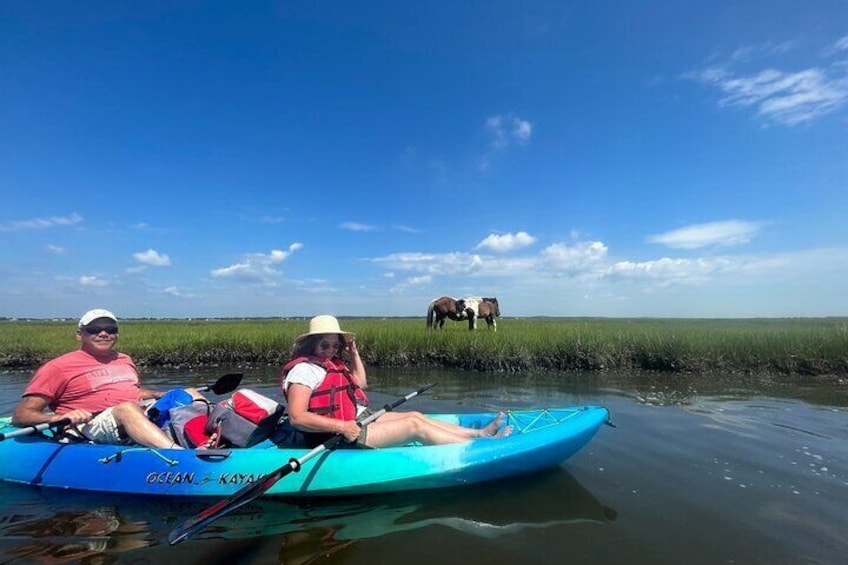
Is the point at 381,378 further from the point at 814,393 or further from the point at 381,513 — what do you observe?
the point at 814,393

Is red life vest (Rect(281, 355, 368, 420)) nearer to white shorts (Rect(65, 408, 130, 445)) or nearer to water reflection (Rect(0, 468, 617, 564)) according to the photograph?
water reflection (Rect(0, 468, 617, 564))

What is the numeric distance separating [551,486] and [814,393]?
847 cm

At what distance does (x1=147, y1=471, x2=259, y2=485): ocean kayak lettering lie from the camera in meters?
4.77

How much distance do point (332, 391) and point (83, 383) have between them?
2.99m

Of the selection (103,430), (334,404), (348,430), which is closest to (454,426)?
(348,430)

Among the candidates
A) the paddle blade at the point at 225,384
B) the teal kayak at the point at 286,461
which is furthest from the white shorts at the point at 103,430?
the paddle blade at the point at 225,384


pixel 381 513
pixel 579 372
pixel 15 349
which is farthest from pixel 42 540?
pixel 15 349

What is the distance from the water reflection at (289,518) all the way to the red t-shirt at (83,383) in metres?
0.96

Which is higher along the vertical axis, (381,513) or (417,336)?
(417,336)

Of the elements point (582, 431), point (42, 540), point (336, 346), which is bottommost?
point (42, 540)

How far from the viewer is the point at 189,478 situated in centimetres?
481

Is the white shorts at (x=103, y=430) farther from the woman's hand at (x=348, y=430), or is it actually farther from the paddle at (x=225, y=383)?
the woman's hand at (x=348, y=430)

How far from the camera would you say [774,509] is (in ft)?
14.6

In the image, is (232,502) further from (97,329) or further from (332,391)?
(97,329)
